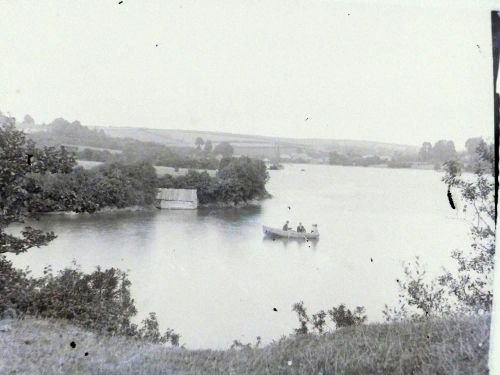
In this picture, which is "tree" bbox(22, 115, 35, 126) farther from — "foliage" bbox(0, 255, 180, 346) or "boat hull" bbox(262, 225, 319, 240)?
"boat hull" bbox(262, 225, 319, 240)

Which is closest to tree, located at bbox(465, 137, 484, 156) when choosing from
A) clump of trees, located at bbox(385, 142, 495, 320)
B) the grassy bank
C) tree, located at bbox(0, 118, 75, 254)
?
clump of trees, located at bbox(385, 142, 495, 320)

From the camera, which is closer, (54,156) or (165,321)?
(54,156)

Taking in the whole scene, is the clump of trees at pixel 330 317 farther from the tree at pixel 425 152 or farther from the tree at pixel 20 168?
the tree at pixel 20 168

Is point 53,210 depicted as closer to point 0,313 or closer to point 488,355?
point 0,313

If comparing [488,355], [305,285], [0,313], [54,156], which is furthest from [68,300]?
[488,355]

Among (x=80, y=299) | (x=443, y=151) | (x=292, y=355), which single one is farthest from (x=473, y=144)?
(x=80, y=299)

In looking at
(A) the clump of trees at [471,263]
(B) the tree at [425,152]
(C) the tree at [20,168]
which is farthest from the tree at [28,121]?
(B) the tree at [425,152]
